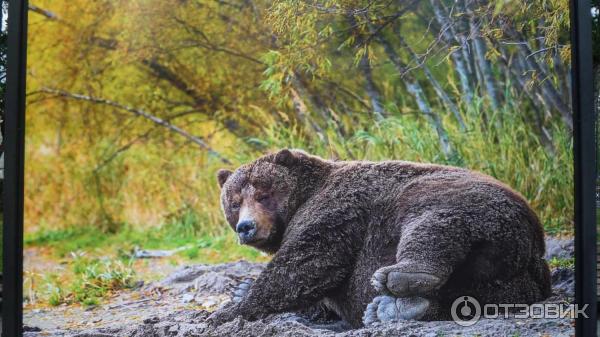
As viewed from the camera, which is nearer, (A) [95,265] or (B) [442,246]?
(B) [442,246]

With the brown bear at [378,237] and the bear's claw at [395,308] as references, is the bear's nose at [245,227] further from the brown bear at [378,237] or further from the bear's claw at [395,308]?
the bear's claw at [395,308]

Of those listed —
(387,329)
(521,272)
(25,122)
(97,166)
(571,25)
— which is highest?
(571,25)

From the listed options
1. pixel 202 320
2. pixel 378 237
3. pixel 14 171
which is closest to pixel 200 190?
pixel 202 320

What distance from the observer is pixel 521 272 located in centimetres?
441

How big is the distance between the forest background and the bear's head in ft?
0.57

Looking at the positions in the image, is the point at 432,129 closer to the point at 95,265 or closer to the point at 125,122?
the point at 125,122

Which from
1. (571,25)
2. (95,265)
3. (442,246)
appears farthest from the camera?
(95,265)

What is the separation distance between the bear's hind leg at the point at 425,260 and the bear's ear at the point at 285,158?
3.46ft

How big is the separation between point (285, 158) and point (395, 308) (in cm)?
135

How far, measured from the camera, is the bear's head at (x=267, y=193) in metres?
4.66

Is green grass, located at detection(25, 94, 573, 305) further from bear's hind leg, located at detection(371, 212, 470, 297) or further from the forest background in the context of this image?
bear's hind leg, located at detection(371, 212, 470, 297)

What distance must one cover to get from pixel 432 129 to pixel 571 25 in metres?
1.21

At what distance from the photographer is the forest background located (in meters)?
4.74

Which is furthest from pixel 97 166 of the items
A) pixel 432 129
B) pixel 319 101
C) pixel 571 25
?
pixel 571 25
